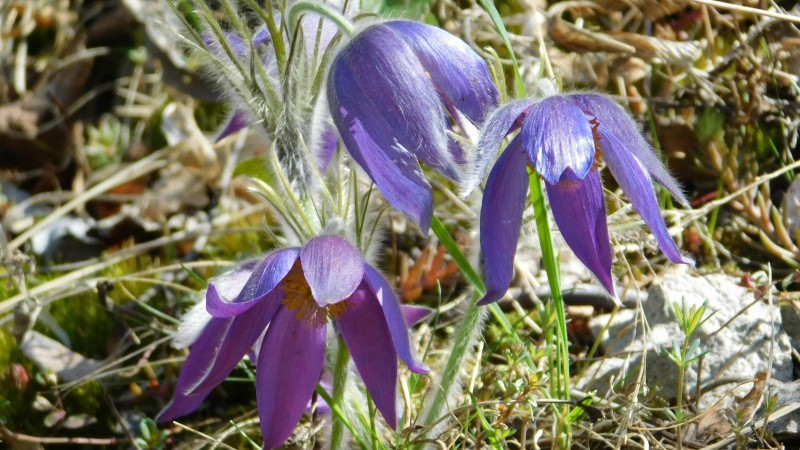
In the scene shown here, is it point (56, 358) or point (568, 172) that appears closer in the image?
point (568, 172)

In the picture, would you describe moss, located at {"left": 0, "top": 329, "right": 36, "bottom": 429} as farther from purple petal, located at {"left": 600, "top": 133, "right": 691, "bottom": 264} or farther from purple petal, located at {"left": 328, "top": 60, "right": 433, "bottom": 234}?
purple petal, located at {"left": 600, "top": 133, "right": 691, "bottom": 264}

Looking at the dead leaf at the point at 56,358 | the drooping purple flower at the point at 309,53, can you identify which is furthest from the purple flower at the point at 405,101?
the dead leaf at the point at 56,358

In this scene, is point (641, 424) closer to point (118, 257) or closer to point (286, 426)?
point (286, 426)

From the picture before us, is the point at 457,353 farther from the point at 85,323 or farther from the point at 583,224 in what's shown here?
the point at 85,323

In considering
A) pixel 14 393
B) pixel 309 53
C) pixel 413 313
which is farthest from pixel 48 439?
pixel 309 53

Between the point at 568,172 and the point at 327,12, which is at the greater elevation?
the point at 327,12
